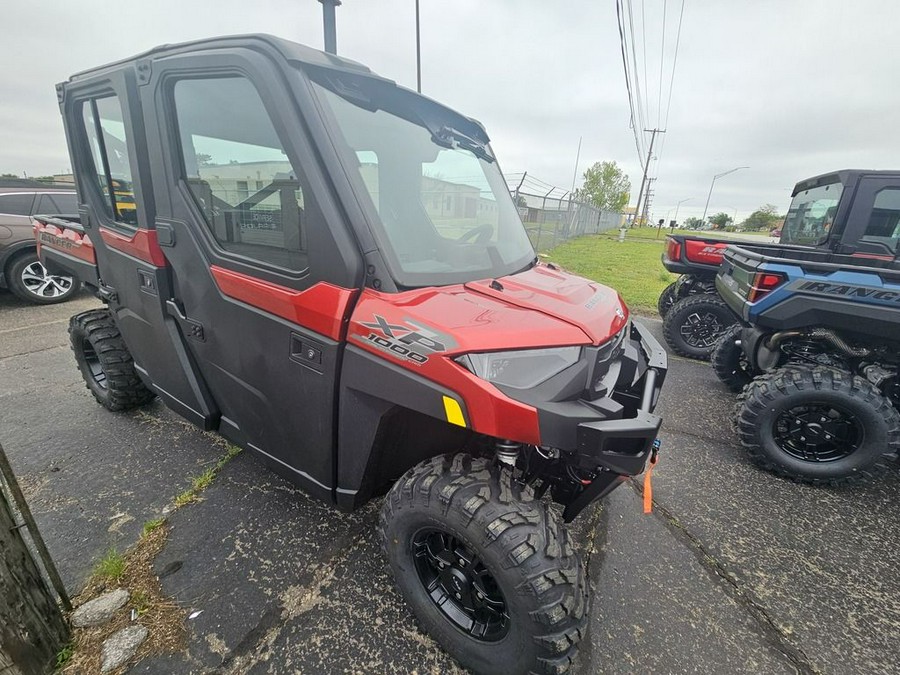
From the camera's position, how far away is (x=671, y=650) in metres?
1.69

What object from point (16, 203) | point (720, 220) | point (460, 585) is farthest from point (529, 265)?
point (720, 220)

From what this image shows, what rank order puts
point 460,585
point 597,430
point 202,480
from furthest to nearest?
point 202,480
point 460,585
point 597,430

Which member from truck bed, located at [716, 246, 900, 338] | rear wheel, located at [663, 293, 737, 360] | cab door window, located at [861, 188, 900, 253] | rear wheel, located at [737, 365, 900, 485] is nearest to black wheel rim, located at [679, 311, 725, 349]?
rear wheel, located at [663, 293, 737, 360]

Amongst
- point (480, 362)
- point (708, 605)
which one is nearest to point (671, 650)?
point (708, 605)

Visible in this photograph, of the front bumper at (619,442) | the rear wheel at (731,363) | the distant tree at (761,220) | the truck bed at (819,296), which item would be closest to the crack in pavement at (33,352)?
the front bumper at (619,442)

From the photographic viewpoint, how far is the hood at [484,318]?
4.42 feet

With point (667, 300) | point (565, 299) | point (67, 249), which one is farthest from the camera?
point (667, 300)

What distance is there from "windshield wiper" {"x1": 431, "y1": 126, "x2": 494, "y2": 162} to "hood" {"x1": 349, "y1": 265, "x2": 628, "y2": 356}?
773 millimetres

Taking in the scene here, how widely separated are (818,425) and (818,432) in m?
0.05

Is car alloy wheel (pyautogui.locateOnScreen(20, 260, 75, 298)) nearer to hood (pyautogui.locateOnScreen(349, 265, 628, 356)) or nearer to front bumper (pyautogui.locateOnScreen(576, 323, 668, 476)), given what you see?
hood (pyautogui.locateOnScreen(349, 265, 628, 356))

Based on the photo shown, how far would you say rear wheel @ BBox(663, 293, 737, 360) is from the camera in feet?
16.9

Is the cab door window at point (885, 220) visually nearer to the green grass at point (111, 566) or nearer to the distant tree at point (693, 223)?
the green grass at point (111, 566)

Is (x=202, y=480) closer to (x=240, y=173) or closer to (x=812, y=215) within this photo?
(x=240, y=173)

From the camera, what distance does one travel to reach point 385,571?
6.57 feet
